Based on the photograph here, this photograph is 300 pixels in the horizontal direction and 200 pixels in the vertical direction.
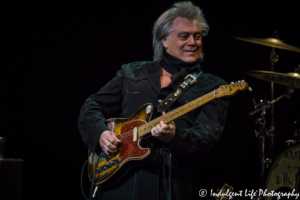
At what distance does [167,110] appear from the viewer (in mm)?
2160

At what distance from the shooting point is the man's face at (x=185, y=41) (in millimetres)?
2447

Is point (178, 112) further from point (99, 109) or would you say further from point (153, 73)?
point (99, 109)

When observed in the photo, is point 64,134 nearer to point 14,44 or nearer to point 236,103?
point 14,44

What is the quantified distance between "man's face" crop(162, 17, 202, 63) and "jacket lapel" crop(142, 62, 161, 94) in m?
0.17

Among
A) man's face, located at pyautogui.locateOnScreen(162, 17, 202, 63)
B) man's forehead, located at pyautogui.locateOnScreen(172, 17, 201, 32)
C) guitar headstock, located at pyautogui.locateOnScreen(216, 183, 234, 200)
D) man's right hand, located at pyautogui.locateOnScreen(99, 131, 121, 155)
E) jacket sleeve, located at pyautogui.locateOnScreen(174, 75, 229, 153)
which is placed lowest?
guitar headstock, located at pyautogui.locateOnScreen(216, 183, 234, 200)

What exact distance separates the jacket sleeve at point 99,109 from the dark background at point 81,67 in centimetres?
154

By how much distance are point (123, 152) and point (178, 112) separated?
18.7 inches

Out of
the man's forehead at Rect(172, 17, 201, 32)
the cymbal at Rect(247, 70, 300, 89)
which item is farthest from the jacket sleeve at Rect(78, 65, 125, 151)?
the cymbal at Rect(247, 70, 300, 89)

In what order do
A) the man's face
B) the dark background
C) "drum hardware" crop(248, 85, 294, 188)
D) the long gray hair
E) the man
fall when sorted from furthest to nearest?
"drum hardware" crop(248, 85, 294, 188), the dark background, the long gray hair, the man's face, the man

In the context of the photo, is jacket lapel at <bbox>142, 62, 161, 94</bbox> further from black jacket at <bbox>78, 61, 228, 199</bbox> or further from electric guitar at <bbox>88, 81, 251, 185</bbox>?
electric guitar at <bbox>88, 81, 251, 185</bbox>

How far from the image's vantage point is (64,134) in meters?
3.91

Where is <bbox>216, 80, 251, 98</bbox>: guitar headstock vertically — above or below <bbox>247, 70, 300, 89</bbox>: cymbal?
below

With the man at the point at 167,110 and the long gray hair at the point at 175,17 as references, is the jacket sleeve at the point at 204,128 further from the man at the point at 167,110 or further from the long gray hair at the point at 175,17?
the long gray hair at the point at 175,17

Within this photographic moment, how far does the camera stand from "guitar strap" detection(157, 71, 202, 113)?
2.14m
